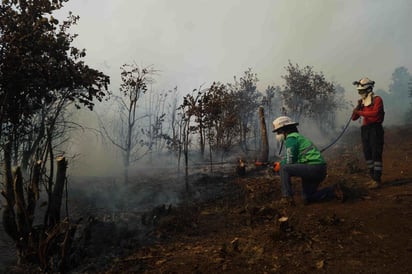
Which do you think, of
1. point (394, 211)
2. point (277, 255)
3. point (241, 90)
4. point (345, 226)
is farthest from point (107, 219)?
point (241, 90)

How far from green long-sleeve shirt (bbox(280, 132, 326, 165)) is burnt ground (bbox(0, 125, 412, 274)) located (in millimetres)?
921

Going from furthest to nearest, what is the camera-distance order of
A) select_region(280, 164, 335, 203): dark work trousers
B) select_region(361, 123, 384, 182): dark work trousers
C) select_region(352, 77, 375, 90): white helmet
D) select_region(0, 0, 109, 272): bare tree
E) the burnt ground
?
select_region(352, 77, 375, 90): white helmet, select_region(361, 123, 384, 182): dark work trousers, select_region(280, 164, 335, 203): dark work trousers, select_region(0, 0, 109, 272): bare tree, the burnt ground

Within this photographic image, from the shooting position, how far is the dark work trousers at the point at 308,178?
248 inches

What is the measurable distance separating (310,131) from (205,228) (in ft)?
143

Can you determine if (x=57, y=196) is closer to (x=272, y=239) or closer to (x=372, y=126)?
(x=272, y=239)

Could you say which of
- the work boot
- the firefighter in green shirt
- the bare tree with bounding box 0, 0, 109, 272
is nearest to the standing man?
the work boot

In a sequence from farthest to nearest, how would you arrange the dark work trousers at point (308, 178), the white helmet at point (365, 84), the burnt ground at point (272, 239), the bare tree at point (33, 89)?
the white helmet at point (365, 84)
the dark work trousers at point (308, 178)
the bare tree at point (33, 89)
the burnt ground at point (272, 239)

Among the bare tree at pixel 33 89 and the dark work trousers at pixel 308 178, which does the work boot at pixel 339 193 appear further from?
the bare tree at pixel 33 89

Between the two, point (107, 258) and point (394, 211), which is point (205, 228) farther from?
point (394, 211)

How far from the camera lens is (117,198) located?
1116 cm

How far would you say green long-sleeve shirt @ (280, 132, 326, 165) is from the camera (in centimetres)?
634

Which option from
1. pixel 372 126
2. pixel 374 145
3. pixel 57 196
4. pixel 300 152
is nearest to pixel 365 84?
pixel 372 126

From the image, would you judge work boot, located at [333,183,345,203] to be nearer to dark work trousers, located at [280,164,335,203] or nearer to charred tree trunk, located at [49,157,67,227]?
dark work trousers, located at [280,164,335,203]

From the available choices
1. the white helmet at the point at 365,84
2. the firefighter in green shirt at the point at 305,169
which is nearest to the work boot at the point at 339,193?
the firefighter in green shirt at the point at 305,169
